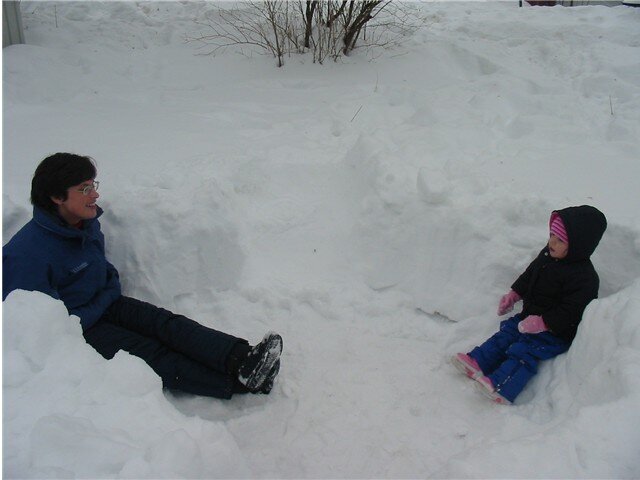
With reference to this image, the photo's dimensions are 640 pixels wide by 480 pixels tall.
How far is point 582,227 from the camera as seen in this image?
2.56 meters

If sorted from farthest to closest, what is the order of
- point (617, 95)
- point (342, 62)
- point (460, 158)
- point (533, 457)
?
point (342, 62)
point (617, 95)
point (460, 158)
point (533, 457)

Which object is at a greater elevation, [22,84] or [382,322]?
[22,84]

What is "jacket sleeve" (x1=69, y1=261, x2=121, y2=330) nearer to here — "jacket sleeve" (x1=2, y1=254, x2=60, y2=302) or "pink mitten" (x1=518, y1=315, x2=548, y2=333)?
"jacket sleeve" (x1=2, y1=254, x2=60, y2=302)

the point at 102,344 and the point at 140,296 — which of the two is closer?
the point at 102,344

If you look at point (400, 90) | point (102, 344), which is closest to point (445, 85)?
point (400, 90)

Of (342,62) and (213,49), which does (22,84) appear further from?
(342,62)

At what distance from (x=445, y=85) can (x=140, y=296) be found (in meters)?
3.38

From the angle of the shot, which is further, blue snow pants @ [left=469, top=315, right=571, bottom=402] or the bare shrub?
the bare shrub

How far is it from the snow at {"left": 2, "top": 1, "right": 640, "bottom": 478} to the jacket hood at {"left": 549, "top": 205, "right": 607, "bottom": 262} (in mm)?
276

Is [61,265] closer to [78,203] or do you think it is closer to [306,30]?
[78,203]

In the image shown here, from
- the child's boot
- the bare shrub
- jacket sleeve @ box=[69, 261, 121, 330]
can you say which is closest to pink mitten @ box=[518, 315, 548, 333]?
the child's boot

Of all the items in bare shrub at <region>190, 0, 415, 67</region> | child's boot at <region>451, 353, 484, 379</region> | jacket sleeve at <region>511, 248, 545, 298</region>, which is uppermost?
bare shrub at <region>190, 0, 415, 67</region>

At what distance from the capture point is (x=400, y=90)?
16.0ft

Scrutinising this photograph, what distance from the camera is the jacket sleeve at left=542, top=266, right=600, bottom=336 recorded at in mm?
2590
